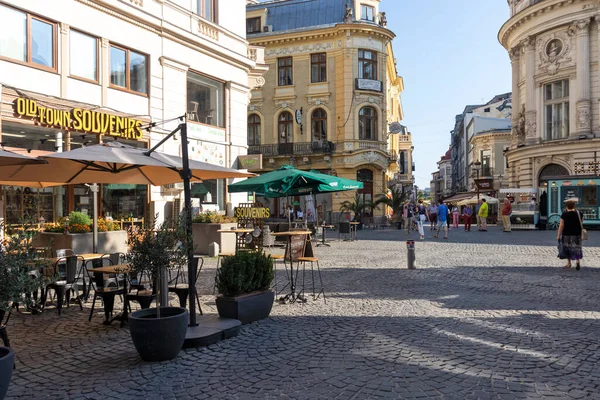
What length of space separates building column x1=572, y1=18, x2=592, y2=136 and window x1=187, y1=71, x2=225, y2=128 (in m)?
26.3

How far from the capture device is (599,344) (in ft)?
18.8

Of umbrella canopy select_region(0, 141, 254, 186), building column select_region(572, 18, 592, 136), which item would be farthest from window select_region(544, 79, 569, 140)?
→ umbrella canopy select_region(0, 141, 254, 186)

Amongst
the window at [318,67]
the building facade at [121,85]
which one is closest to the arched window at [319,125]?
the window at [318,67]

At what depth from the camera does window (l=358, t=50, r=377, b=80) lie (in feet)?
119

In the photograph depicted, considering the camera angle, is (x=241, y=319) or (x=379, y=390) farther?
(x=241, y=319)

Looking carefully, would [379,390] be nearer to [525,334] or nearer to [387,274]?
[525,334]

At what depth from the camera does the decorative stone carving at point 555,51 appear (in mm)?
35688

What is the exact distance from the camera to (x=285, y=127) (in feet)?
127

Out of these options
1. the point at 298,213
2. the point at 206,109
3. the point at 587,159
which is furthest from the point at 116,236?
the point at 587,159

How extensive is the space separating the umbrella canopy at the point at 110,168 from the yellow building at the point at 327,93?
27018 mm

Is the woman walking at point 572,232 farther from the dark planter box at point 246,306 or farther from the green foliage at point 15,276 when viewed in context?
the green foliage at point 15,276

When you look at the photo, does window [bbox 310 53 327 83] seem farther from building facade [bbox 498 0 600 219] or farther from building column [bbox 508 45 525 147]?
building column [bbox 508 45 525 147]

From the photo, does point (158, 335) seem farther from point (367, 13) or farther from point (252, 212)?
point (367, 13)

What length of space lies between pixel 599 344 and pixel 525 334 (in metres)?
0.78
